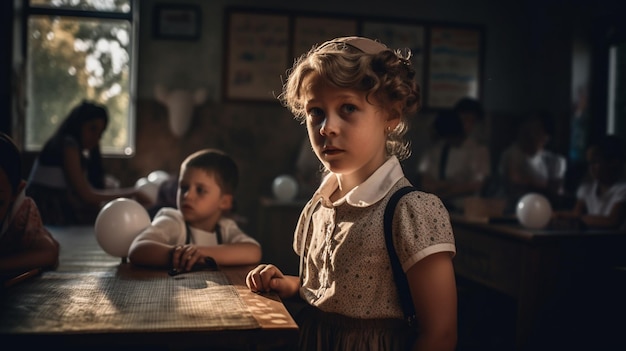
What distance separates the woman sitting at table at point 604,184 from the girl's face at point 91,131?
104 inches

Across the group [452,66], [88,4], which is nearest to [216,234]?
[88,4]

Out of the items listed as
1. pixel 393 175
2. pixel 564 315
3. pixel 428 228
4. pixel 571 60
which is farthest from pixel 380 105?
pixel 571 60

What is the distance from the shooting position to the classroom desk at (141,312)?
34.9 inches

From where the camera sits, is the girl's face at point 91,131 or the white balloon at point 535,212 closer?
the white balloon at point 535,212

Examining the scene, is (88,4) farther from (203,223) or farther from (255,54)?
(203,223)

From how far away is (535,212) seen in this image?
2.88 metres

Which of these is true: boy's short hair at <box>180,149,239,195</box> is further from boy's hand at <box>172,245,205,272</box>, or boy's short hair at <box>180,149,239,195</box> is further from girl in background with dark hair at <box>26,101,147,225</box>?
girl in background with dark hair at <box>26,101,147,225</box>

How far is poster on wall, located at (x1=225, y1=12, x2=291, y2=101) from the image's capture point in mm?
5324

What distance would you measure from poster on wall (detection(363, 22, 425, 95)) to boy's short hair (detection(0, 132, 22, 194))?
4.56 metres

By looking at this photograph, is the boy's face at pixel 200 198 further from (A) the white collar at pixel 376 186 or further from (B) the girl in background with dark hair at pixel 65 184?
(B) the girl in background with dark hair at pixel 65 184

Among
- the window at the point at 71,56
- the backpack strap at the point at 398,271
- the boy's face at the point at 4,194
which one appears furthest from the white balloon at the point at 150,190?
the window at the point at 71,56

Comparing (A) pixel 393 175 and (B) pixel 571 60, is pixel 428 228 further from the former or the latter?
(B) pixel 571 60

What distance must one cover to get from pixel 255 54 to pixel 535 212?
10.6 feet

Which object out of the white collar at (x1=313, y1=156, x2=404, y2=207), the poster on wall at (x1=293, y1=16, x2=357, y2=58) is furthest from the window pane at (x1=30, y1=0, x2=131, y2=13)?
the white collar at (x1=313, y1=156, x2=404, y2=207)
